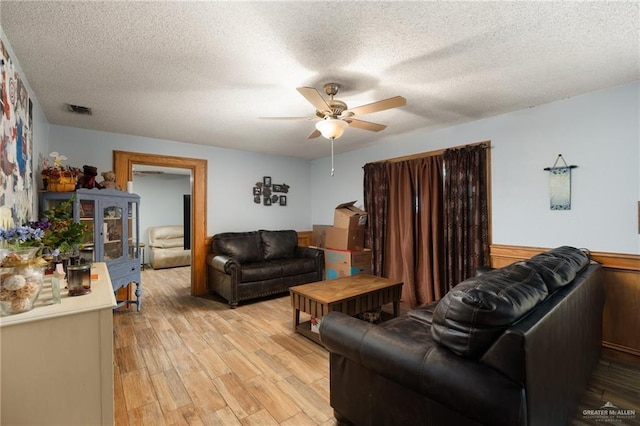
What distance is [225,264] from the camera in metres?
3.83

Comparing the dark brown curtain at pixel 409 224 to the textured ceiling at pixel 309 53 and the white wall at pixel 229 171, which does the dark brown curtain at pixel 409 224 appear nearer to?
the textured ceiling at pixel 309 53

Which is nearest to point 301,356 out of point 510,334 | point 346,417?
point 346,417

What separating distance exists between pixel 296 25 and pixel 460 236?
2.89 meters

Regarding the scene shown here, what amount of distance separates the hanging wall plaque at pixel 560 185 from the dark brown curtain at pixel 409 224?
115 cm

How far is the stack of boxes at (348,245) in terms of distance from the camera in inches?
171

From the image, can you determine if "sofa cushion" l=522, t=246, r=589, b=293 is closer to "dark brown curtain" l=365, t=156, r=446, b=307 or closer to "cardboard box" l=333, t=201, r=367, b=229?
"dark brown curtain" l=365, t=156, r=446, b=307

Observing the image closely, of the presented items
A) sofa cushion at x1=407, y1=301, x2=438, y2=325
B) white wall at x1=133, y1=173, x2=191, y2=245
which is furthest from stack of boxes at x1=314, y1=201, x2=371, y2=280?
white wall at x1=133, y1=173, x2=191, y2=245

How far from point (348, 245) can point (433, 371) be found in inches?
125

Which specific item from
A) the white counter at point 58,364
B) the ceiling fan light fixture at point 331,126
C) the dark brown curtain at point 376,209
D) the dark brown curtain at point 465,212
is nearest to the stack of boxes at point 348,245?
the dark brown curtain at point 376,209

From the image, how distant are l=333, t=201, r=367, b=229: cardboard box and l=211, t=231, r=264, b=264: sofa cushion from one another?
1.35 meters

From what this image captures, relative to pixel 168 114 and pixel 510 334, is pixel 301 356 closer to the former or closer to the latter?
pixel 510 334

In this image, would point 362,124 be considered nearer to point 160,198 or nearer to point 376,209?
point 376,209

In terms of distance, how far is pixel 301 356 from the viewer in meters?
2.58
